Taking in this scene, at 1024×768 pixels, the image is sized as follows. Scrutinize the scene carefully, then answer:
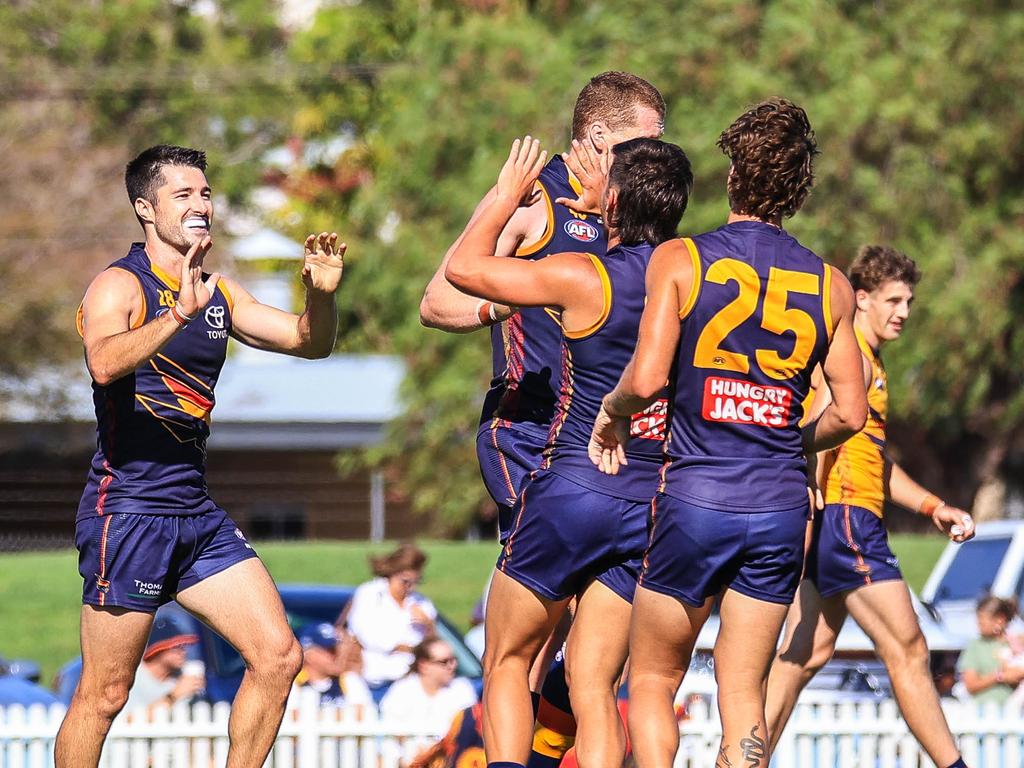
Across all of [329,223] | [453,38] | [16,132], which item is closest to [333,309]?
[453,38]

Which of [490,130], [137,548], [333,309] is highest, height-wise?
[490,130]

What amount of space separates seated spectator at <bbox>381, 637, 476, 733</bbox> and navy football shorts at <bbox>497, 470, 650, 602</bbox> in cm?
473

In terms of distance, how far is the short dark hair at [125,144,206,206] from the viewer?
630 cm

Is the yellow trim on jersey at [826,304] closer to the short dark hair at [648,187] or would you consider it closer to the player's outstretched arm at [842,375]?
the player's outstretched arm at [842,375]

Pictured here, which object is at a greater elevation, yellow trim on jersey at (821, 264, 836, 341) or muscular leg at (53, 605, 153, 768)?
yellow trim on jersey at (821, 264, 836, 341)

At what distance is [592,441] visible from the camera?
5637mm

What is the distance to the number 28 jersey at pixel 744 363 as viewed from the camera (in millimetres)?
5340

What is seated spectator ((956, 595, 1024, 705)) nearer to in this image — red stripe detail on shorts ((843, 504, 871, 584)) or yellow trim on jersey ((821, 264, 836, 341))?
red stripe detail on shorts ((843, 504, 871, 584))

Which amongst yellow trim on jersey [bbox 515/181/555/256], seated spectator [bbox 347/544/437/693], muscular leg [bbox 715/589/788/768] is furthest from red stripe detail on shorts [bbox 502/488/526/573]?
seated spectator [bbox 347/544/437/693]

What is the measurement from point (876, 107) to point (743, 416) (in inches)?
674

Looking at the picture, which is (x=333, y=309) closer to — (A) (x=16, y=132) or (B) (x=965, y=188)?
(B) (x=965, y=188)

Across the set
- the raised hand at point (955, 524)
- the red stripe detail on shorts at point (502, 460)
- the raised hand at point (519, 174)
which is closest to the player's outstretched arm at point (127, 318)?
the raised hand at point (519, 174)

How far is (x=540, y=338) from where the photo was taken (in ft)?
20.5

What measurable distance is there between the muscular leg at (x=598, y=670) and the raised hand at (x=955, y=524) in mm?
2093
